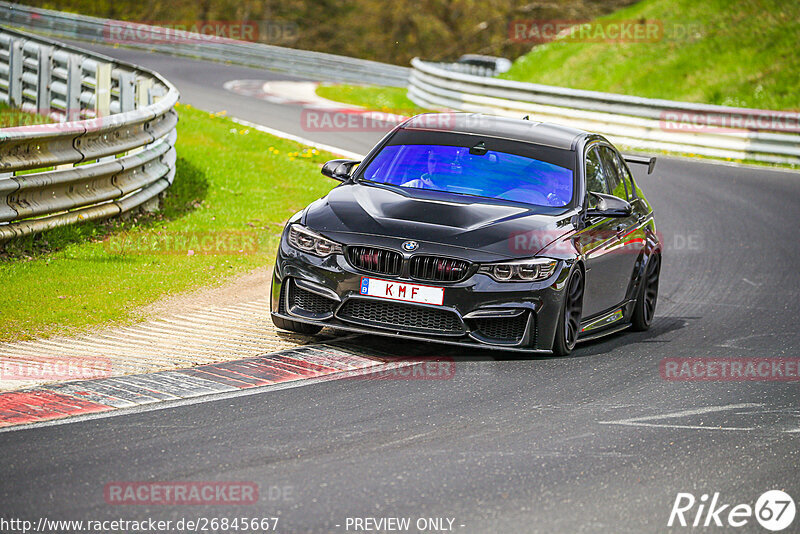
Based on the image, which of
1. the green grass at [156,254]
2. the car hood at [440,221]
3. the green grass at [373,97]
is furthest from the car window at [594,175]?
the green grass at [373,97]

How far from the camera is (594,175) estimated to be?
9.55 meters

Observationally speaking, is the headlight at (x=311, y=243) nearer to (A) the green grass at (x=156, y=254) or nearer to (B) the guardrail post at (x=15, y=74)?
(A) the green grass at (x=156, y=254)

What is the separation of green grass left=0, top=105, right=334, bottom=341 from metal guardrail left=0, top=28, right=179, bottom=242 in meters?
0.26

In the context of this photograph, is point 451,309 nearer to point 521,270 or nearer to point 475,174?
point 521,270

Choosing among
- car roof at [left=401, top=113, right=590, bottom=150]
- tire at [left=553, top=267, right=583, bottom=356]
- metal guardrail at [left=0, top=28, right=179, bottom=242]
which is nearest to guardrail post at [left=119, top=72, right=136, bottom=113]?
metal guardrail at [left=0, top=28, right=179, bottom=242]

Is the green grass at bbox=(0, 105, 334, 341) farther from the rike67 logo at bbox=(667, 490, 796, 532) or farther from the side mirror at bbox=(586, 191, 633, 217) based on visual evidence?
the rike67 logo at bbox=(667, 490, 796, 532)

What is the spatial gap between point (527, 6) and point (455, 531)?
65.9 meters

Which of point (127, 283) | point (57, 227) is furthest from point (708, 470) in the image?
point (57, 227)

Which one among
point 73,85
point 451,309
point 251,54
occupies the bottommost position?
point 251,54

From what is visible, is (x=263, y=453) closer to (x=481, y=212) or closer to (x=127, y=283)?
(x=481, y=212)

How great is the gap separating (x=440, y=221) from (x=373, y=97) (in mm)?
24724

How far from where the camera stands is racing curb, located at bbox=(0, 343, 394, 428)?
255 inches

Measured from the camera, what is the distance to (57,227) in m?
10.9

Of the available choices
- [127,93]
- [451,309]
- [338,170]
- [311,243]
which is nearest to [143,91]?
[127,93]
